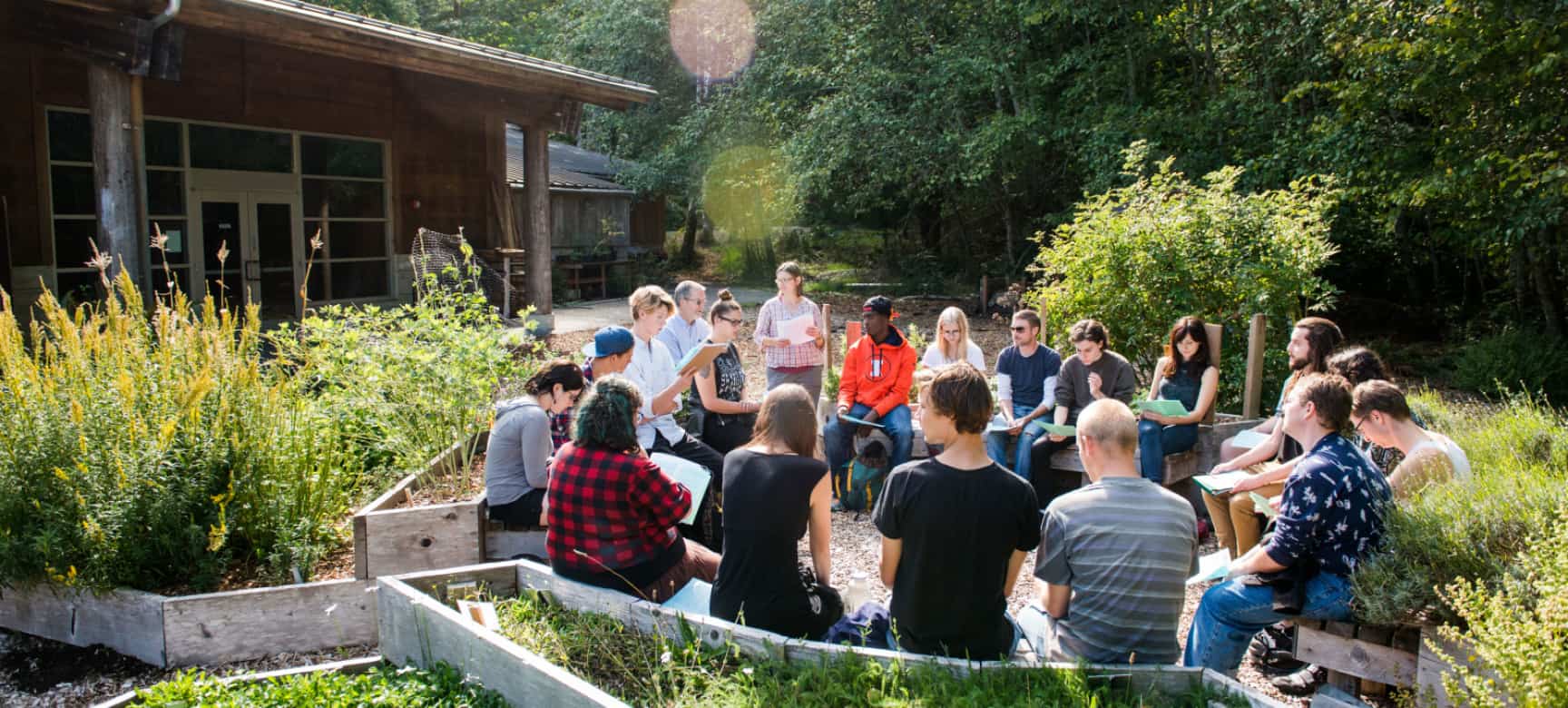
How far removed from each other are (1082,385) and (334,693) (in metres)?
4.42

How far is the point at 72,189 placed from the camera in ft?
33.9

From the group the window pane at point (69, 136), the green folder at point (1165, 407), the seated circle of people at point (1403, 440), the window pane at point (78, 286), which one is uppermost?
the window pane at point (69, 136)

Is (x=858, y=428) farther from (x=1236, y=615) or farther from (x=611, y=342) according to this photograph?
(x=1236, y=615)

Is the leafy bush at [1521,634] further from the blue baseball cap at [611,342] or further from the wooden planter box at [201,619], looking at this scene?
the wooden planter box at [201,619]

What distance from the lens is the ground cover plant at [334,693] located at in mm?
3350

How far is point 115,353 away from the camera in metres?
4.43

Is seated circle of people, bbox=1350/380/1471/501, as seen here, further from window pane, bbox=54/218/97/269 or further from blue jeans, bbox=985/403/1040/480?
window pane, bbox=54/218/97/269

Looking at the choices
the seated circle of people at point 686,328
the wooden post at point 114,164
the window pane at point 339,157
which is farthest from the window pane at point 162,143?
the seated circle of people at point 686,328

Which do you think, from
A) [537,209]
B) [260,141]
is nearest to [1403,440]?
Answer: [537,209]

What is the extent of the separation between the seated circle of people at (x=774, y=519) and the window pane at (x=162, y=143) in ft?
33.3

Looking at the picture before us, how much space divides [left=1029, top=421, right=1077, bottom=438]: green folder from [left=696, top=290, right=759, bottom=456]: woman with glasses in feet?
5.72

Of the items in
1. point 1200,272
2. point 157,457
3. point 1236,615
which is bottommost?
point 1236,615

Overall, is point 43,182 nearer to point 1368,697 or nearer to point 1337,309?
point 1368,697

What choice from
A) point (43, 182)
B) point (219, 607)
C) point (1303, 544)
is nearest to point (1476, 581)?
point (1303, 544)
